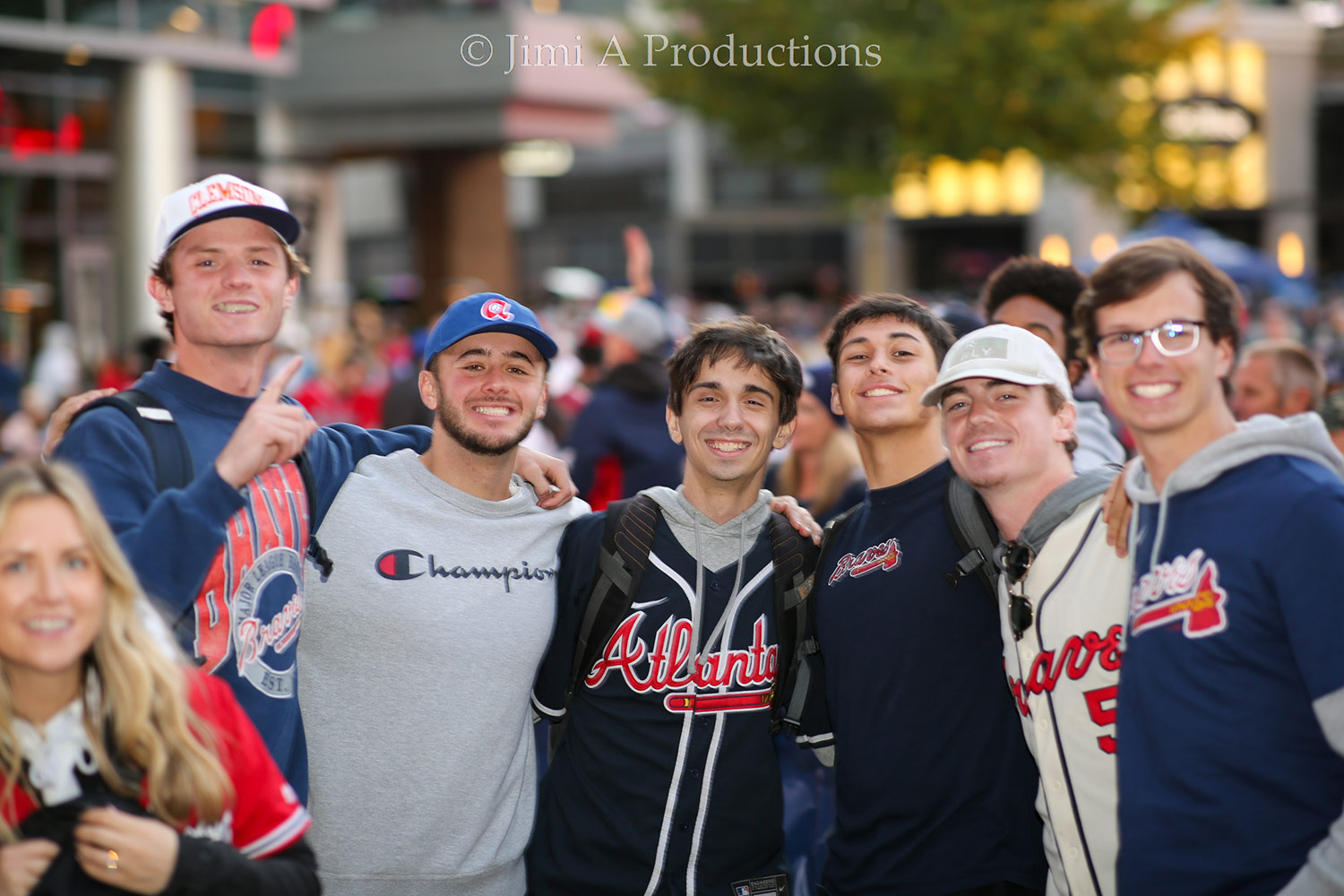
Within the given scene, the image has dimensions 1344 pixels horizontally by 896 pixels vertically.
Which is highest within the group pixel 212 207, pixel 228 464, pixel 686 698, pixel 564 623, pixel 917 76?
pixel 917 76

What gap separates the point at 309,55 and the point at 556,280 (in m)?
10.9

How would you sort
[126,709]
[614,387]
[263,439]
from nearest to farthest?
1. [126,709]
2. [263,439]
3. [614,387]

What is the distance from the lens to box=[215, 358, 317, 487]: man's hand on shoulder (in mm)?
2969

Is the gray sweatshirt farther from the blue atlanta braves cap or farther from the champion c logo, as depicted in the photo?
the blue atlanta braves cap

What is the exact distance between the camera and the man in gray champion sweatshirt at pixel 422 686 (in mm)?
3535

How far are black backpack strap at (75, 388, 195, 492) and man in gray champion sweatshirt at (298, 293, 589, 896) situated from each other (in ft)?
1.76

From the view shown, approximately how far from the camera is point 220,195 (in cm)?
350

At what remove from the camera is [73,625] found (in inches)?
97.8

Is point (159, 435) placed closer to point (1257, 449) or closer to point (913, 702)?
point (913, 702)

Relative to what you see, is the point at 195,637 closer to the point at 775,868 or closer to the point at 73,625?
the point at 73,625

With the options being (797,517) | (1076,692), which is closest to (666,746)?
(797,517)

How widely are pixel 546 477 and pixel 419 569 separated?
0.66 meters

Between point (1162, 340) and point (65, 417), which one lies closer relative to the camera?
point (1162, 340)

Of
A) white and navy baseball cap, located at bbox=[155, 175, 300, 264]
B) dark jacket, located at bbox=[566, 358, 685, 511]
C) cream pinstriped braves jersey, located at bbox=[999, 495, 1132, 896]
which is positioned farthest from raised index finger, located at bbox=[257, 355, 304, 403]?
dark jacket, located at bbox=[566, 358, 685, 511]
